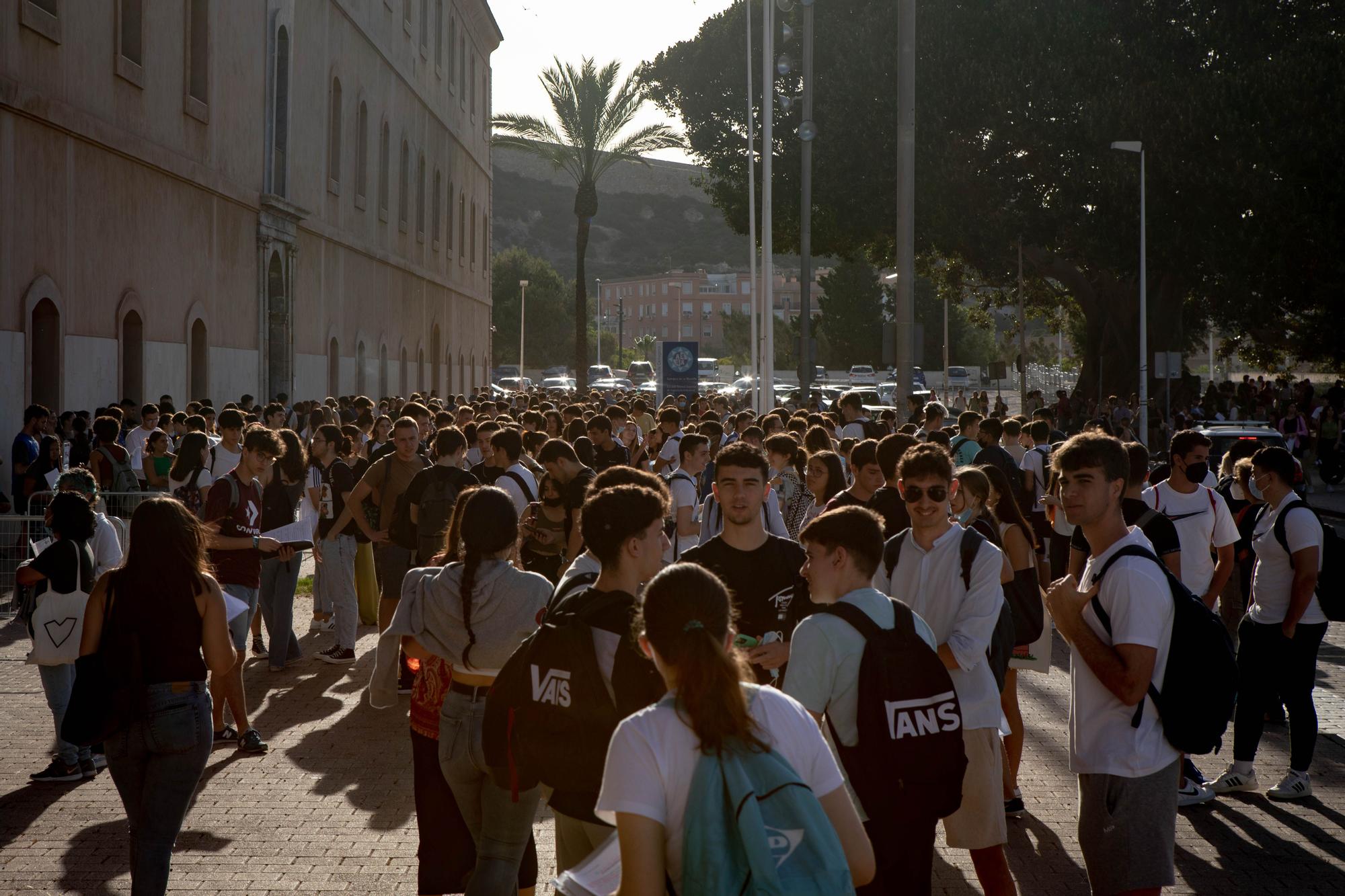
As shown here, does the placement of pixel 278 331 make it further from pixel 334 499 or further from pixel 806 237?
pixel 334 499

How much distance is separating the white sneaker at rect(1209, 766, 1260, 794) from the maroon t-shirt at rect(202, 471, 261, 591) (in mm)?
5850

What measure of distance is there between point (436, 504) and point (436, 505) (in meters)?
0.01

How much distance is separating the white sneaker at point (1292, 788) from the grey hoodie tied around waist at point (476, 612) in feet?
14.3

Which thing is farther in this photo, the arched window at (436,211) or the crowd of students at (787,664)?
the arched window at (436,211)

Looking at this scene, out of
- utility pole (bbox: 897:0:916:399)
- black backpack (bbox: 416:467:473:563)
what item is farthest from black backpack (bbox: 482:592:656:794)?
utility pole (bbox: 897:0:916:399)

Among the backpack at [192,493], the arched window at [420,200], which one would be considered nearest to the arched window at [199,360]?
the backpack at [192,493]

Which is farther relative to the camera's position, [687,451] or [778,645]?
[687,451]

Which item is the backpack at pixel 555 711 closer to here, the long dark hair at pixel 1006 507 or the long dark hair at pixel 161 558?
the long dark hair at pixel 161 558

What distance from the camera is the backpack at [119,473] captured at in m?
14.4

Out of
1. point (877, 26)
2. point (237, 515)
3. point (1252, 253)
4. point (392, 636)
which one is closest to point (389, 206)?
point (877, 26)

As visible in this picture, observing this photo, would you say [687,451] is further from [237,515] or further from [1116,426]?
[1116,426]

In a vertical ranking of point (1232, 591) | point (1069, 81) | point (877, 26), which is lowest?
point (1232, 591)

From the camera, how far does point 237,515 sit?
29.7 ft

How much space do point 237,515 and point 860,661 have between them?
608 cm
